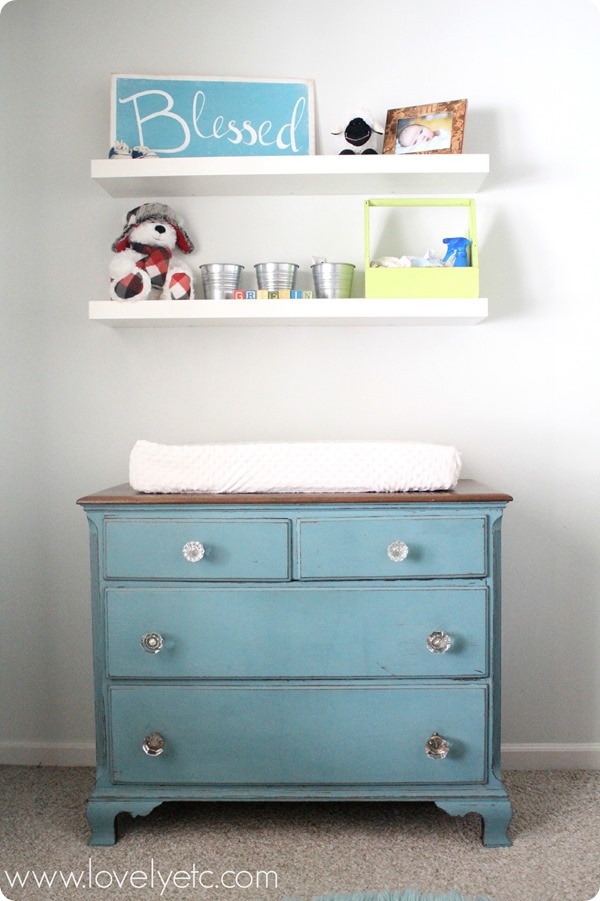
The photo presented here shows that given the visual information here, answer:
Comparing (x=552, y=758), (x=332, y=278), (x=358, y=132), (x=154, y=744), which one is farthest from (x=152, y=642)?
(x=358, y=132)

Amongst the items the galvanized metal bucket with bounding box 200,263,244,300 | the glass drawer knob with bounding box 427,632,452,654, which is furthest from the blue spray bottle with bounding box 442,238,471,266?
the glass drawer knob with bounding box 427,632,452,654

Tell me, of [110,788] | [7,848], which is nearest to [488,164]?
[110,788]

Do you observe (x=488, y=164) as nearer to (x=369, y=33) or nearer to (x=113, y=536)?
(x=369, y=33)

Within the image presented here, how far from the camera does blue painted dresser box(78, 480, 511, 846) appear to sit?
6.28 ft

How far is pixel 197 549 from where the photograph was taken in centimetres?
191

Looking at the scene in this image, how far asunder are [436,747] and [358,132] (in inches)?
65.7

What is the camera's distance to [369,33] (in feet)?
7.79

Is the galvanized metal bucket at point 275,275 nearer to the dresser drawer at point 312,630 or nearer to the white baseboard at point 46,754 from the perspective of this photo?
the dresser drawer at point 312,630

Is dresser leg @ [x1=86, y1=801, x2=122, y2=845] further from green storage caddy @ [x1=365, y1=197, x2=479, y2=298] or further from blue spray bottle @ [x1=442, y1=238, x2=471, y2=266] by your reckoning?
blue spray bottle @ [x1=442, y1=238, x2=471, y2=266]

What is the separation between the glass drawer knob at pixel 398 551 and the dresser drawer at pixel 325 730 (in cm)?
32

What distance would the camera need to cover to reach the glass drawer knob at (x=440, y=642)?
1.91 m

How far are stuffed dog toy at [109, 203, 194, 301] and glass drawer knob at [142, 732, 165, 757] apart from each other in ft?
4.00

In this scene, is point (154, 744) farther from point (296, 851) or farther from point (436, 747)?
point (436, 747)

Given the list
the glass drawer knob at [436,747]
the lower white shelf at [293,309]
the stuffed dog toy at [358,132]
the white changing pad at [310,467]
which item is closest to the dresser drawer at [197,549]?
the white changing pad at [310,467]
